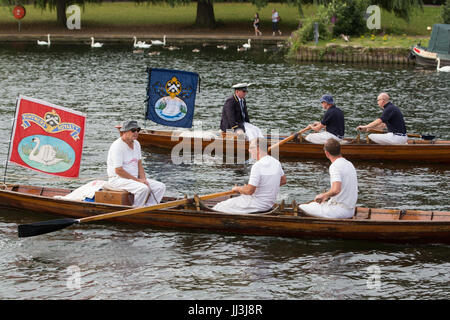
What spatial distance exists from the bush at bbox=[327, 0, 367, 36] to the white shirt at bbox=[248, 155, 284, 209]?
3284 centimetres

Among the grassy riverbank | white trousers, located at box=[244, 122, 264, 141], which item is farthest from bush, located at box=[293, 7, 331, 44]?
white trousers, located at box=[244, 122, 264, 141]

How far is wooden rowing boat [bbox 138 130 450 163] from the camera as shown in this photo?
20.5 m

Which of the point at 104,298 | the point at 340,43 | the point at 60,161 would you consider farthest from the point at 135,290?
the point at 340,43

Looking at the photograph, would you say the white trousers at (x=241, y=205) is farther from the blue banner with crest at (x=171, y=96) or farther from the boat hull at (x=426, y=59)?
the boat hull at (x=426, y=59)

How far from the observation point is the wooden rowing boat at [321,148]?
20.5m

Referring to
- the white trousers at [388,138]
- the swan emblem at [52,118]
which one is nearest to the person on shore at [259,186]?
the swan emblem at [52,118]

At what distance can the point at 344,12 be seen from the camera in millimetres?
45656

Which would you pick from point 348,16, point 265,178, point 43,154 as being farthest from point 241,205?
point 348,16

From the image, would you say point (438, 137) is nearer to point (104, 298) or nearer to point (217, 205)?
point (217, 205)

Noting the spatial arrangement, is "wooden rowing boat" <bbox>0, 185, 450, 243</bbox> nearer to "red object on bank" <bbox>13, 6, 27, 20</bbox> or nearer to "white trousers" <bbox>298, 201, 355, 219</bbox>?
"white trousers" <bbox>298, 201, 355, 219</bbox>

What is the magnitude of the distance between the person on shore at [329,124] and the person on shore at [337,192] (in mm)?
5815

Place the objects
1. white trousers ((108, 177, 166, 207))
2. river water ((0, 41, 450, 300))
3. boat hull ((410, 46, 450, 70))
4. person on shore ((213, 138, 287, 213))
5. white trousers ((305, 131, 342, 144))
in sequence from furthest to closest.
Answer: boat hull ((410, 46, 450, 70)) < white trousers ((305, 131, 342, 144)) < white trousers ((108, 177, 166, 207)) < person on shore ((213, 138, 287, 213)) < river water ((0, 41, 450, 300))

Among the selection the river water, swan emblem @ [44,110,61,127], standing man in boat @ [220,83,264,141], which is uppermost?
swan emblem @ [44,110,61,127]

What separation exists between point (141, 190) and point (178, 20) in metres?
48.0
